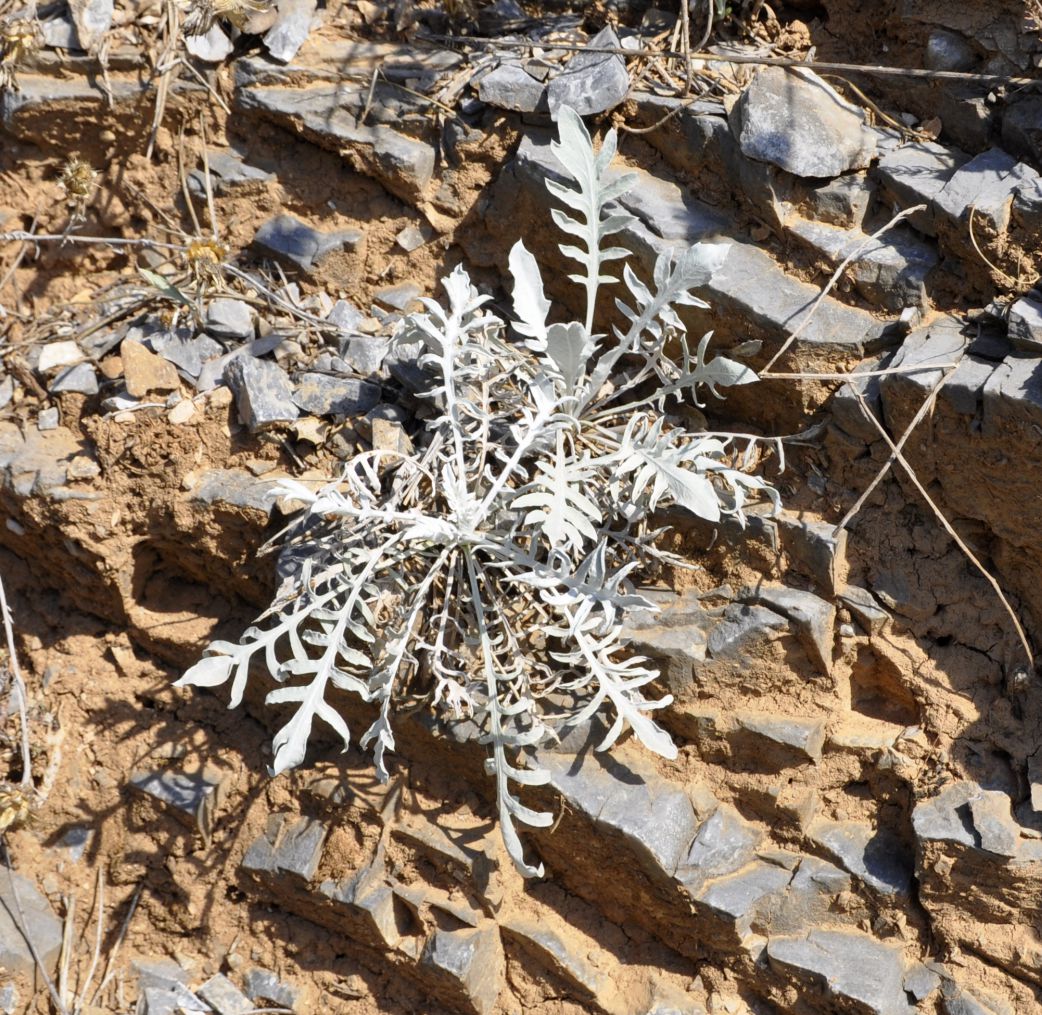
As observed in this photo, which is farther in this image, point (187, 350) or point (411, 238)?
point (411, 238)

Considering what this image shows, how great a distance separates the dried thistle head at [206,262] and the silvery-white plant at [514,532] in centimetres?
79

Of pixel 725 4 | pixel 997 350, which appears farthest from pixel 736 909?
pixel 725 4

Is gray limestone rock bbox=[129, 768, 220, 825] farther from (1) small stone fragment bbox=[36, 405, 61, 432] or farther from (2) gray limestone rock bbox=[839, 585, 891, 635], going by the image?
(2) gray limestone rock bbox=[839, 585, 891, 635]

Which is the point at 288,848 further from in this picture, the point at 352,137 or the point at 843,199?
Answer: the point at 843,199

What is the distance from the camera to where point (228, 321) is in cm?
375

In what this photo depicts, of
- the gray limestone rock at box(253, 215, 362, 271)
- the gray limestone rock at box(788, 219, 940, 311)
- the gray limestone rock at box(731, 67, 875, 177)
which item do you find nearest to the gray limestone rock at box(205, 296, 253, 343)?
the gray limestone rock at box(253, 215, 362, 271)

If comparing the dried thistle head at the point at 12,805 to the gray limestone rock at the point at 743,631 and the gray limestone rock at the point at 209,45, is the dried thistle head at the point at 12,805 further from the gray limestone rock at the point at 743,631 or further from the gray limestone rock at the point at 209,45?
the gray limestone rock at the point at 209,45

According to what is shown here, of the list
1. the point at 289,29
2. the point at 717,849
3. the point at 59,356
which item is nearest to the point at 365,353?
the point at 59,356

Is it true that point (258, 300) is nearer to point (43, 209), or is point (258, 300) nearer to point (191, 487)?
point (191, 487)

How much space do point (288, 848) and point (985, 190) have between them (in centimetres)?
279

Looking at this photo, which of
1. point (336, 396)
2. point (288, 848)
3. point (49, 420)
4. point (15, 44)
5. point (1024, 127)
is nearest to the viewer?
point (1024, 127)

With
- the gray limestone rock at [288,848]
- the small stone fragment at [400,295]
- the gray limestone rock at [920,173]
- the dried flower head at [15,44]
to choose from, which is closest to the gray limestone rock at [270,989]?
the gray limestone rock at [288,848]

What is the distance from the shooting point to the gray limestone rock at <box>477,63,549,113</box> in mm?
3637

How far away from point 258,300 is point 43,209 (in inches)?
39.3
